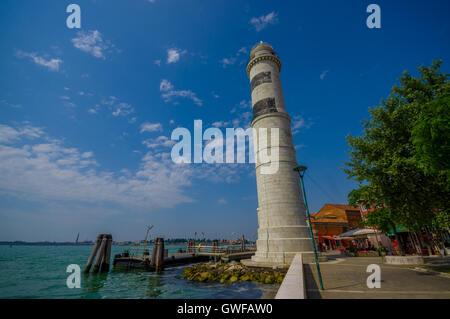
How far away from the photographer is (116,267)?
27.6m

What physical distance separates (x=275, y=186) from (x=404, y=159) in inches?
481

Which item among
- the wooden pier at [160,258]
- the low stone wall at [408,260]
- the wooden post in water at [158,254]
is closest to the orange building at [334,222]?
the wooden pier at [160,258]

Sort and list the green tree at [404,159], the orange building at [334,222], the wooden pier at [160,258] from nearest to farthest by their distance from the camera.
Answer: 1. the green tree at [404,159]
2. the wooden pier at [160,258]
3. the orange building at [334,222]

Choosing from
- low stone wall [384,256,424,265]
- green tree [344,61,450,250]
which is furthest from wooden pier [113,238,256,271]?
green tree [344,61,450,250]

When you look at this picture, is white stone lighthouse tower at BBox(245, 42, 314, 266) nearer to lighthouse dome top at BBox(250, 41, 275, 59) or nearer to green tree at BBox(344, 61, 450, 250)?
lighthouse dome top at BBox(250, 41, 275, 59)

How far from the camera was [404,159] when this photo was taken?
1135cm

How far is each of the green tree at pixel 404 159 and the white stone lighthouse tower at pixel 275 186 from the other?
26.2 ft

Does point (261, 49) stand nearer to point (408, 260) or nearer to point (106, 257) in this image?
point (408, 260)

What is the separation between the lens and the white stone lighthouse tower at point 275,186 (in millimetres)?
20031

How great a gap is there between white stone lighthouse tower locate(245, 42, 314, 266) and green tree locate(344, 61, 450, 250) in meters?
7.99

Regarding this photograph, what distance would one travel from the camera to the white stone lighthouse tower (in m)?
20.0

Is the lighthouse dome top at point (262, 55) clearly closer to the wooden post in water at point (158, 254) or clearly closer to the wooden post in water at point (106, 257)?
the wooden post in water at point (158, 254)
